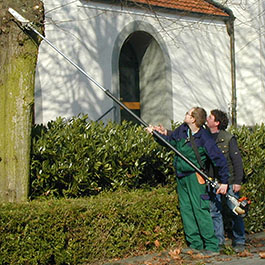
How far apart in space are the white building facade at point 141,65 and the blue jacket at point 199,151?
4.34m

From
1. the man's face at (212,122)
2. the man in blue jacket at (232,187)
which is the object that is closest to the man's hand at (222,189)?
the man in blue jacket at (232,187)

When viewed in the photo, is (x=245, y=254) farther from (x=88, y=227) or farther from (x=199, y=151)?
(x=88, y=227)

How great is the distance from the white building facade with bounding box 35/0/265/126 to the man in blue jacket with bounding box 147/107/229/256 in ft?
14.2

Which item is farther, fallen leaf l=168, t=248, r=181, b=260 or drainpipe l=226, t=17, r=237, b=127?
drainpipe l=226, t=17, r=237, b=127

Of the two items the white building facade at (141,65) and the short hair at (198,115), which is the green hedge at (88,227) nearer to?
the short hair at (198,115)

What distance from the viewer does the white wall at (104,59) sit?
1075cm

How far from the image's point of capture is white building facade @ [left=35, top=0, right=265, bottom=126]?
428 inches

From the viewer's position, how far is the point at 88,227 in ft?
19.1

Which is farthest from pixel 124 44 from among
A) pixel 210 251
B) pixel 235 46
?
pixel 210 251

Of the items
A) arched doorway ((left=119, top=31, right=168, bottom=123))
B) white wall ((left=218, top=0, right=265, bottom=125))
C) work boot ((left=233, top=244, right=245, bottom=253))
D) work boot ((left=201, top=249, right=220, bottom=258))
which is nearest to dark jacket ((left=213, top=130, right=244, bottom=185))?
work boot ((left=233, top=244, right=245, bottom=253))

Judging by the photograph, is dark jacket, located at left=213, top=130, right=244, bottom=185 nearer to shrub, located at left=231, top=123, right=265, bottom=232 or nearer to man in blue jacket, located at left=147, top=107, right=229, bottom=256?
man in blue jacket, located at left=147, top=107, right=229, bottom=256

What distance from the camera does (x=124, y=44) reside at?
Result: 43.2ft

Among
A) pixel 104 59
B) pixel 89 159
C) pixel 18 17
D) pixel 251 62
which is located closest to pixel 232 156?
pixel 89 159

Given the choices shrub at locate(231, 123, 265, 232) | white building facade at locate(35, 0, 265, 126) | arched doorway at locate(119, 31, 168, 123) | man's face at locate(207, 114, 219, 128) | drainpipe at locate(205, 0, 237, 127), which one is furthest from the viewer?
drainpipe at locate(205, 0, 237, 127)
